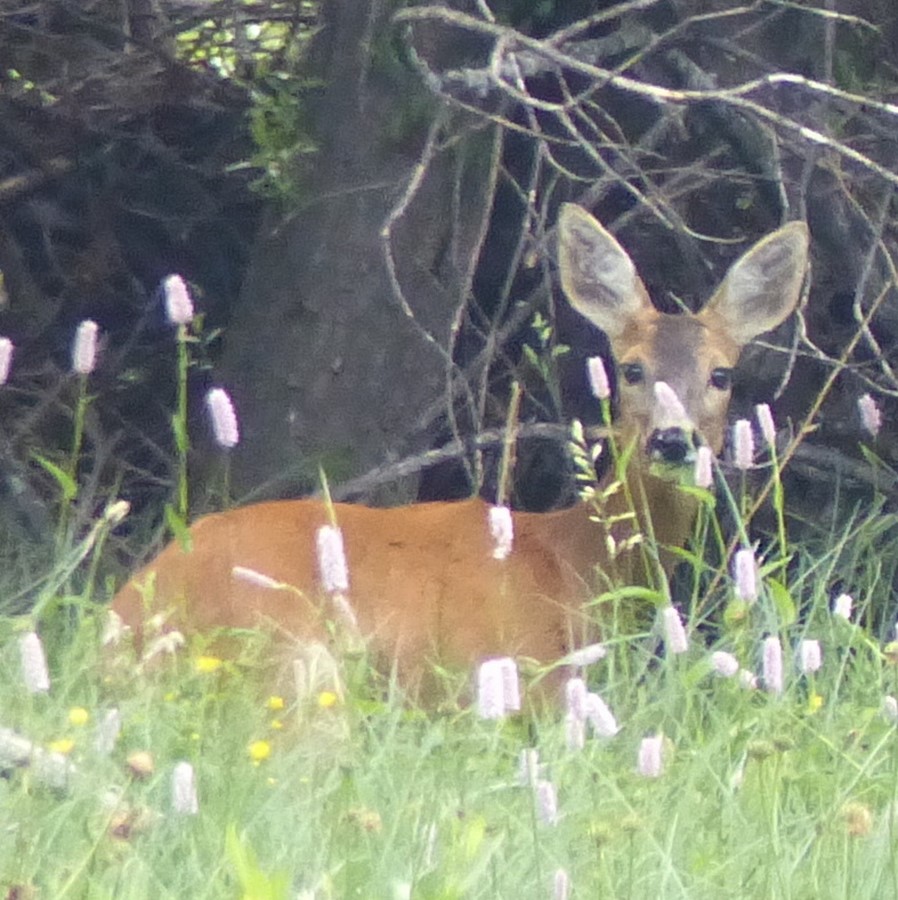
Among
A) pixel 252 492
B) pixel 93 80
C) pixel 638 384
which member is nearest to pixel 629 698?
pixel 638 384

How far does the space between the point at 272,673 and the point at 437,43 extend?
1.96m

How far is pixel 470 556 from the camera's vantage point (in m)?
4.89

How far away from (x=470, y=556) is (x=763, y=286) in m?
1.25

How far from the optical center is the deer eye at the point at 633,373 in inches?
211

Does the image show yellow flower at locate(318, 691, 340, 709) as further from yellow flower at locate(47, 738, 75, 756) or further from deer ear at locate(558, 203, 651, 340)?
deer ear at locate(558, 203, 651, 340)

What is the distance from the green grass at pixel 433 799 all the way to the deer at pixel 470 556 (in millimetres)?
527

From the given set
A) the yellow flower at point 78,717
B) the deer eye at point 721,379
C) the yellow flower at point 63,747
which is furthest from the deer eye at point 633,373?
the yellow flower at point 63,747

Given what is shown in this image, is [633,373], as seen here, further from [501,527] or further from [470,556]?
[501,527]

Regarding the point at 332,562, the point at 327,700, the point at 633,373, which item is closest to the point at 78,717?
the point at 327,700

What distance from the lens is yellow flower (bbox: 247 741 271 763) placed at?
329cm

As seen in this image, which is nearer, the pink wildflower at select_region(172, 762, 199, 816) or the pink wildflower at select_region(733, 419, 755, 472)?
the pink wildflower at select_region(172, 762, 199, 816)

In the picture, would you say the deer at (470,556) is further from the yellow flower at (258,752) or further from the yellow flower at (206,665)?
the yellow flower at (258,752)

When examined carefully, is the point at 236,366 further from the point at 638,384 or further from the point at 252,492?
the point at 638,384

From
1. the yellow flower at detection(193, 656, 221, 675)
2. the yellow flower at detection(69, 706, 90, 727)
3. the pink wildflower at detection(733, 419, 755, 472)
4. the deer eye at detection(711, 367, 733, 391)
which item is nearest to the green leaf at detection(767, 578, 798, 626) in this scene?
the pink wildflower at detection(733, 419, 755, 472)
